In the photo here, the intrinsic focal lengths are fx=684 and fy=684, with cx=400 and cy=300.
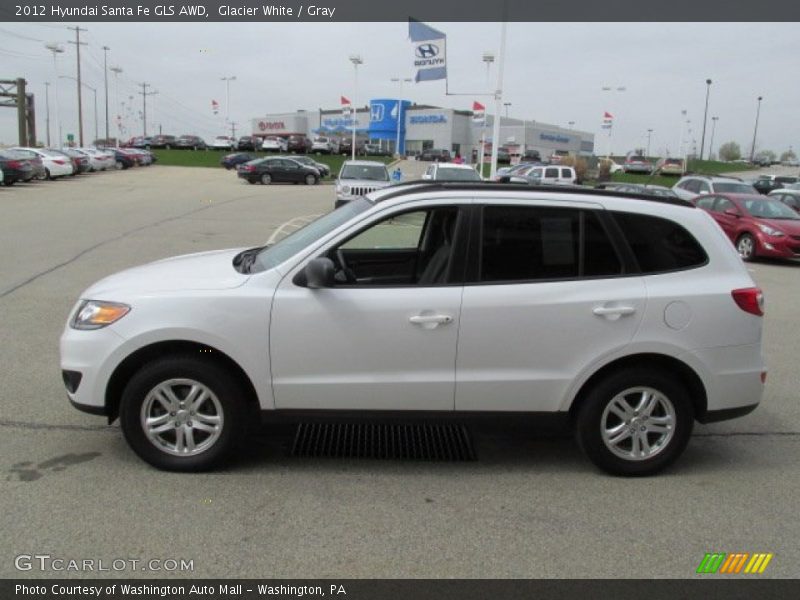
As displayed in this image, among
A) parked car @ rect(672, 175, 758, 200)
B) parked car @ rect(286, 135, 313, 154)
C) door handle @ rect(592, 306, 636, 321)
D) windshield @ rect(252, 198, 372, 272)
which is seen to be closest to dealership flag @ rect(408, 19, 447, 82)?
parked car @ rect(672, 175, 758, 200)

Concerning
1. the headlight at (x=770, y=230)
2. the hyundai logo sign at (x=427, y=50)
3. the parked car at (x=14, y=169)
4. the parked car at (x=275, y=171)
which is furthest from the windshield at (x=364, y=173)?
the parked car at (x=275, y=171)

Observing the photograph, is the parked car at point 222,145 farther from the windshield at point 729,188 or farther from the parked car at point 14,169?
the windshield at point 729,188

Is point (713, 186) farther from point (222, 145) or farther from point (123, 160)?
point (222, 145)

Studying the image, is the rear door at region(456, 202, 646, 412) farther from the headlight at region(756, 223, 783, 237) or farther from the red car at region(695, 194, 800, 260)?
the headlight at region(756, 223, 783, 237)

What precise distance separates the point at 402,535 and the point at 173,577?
1125mm

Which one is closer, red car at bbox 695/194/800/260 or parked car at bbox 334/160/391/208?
red car at bbox 695/194/800/260

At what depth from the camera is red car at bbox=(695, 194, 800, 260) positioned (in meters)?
15.5

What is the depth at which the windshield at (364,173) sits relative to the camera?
2277cm

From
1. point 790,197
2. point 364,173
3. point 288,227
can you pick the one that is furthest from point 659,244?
point 790,197

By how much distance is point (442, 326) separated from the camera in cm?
404

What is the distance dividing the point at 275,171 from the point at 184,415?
3726cm

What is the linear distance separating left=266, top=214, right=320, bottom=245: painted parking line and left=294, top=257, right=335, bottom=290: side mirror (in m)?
10.8

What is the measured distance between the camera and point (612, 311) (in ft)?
13.5
